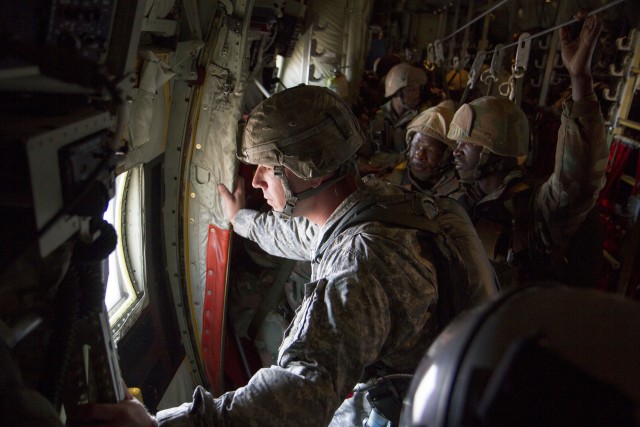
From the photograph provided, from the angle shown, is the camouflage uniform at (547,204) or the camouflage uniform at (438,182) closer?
the camouflage uniform at (547,204)

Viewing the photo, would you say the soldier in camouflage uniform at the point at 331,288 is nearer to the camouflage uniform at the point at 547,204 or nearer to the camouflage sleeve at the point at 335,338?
the camouflage sleeve at the point at 335,338

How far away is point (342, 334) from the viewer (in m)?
1.64

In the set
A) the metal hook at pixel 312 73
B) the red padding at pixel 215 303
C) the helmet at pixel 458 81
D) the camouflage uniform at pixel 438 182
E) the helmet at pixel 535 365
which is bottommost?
the red padding at pixel 215 303

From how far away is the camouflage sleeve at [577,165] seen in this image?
2.67 meters

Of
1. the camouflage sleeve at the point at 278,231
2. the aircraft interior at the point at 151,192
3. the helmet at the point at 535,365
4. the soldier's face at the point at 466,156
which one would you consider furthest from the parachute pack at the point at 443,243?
the soldier's face at the point at 466,156

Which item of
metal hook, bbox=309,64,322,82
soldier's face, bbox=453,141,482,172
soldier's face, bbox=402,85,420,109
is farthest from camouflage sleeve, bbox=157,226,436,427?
soldier's face, bbox=402,85,420,109

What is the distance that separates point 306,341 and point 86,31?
3.80ft

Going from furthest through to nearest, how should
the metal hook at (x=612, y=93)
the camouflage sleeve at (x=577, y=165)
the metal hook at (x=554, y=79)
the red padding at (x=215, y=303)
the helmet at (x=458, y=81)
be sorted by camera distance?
1. the helmet at (x=458, y=81)
2. the metal hook at (x=554, y=79)
3. the metal hook at (x=612, y=93)
4. the red padding at (x=215, y=303)
5. the camouflage sleeve at (x=577, y=165)

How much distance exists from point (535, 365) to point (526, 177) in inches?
106

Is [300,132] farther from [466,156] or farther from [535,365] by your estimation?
[466,156]

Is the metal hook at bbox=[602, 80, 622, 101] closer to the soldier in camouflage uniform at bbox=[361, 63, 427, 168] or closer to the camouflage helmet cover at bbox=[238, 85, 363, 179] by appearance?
the soldier in camouflage uniform at bbox=[361, 63, 427, 168]

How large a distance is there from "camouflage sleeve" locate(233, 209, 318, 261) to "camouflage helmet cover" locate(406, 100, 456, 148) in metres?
1.81

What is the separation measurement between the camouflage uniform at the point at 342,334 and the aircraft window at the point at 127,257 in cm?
117

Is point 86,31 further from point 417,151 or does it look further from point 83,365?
point 417,151
